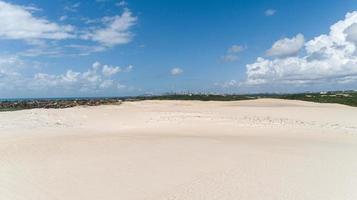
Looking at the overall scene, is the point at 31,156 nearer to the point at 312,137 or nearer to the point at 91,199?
the point at 91,199

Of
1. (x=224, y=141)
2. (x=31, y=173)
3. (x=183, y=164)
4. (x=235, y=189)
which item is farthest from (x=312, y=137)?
(x=31, y=173)

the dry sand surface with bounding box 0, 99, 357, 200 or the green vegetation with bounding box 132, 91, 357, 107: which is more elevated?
the green vegetation with bounding box 132, 91, 357, 107

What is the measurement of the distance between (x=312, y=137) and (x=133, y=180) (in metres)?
11.3

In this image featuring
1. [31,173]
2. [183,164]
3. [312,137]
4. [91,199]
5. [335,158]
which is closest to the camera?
[91,199]

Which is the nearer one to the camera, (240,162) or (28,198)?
(28,198)

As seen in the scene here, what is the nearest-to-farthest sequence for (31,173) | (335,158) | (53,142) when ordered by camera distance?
(31,173) → (335,158) → (53,142)

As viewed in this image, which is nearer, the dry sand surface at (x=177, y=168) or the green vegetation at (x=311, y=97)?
the dry sand surface at (x=177, y=168)

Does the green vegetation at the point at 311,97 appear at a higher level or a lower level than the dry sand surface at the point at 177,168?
higher

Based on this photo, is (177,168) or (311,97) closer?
(177,168)

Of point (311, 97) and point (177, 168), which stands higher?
point (311, 97)

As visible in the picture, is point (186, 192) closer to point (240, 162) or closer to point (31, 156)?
point (240, 162)

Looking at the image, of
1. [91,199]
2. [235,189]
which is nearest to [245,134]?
[235,189]

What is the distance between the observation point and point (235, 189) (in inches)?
356

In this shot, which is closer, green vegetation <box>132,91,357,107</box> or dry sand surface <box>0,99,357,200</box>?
dry sand surface <box>0,99,357,200</box>
